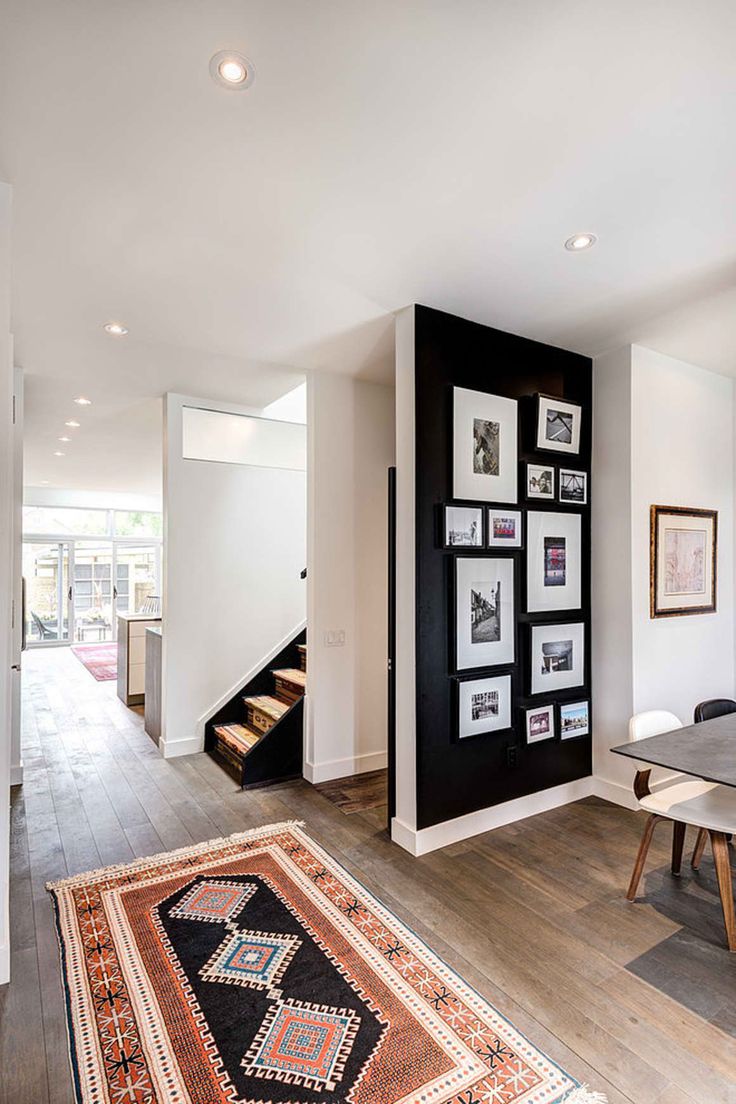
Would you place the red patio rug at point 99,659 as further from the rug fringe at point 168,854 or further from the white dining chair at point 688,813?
the white dining chair at point 688,813

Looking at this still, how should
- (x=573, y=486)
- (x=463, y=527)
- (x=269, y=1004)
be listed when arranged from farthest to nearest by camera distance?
(x=573, y=486) < (x=463, y=527) < (x=269, y=1004)

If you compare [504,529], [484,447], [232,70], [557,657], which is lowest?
[557,657]

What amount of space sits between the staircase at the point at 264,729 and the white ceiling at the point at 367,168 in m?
2.65

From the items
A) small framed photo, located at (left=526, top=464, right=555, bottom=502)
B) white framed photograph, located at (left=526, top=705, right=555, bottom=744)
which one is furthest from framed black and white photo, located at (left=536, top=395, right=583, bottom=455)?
white framed photograph, located at (left=526, top=705, right=555, bottom=744)

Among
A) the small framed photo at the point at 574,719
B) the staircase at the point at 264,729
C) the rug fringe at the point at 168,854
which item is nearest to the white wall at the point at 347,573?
the staircase at the point at 264,729

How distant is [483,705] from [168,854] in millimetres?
1837

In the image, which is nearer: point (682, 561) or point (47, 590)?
point (682, 561)

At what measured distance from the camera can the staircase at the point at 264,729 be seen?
159 inches

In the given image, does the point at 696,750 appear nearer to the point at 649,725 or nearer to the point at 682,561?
the point at 649,725

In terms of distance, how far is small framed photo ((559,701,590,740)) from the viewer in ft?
11.9

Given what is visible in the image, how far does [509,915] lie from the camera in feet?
8.17

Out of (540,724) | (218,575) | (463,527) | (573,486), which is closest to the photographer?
(463,527)

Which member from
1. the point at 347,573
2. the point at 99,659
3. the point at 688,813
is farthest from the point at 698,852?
the point at 99,659

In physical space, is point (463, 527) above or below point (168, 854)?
above
